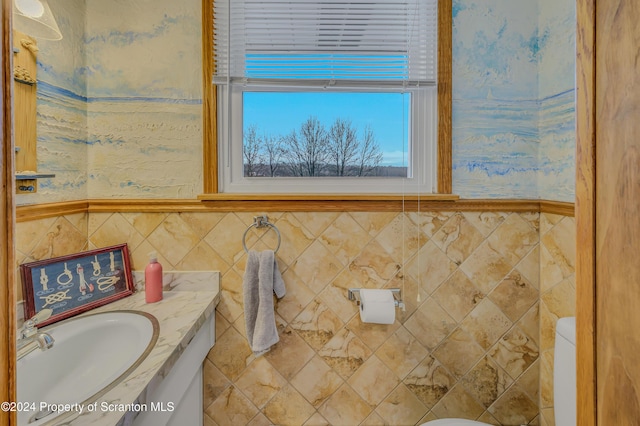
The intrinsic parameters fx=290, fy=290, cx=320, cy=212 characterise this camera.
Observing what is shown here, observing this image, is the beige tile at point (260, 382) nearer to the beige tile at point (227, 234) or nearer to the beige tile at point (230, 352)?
the beige tile at point (230, 352)

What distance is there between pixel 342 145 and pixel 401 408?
1.26 meters

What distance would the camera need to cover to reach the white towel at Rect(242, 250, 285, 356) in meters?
1.22

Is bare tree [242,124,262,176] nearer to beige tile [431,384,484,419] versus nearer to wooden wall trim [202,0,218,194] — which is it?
wooden wall trim [202,0,218,194]

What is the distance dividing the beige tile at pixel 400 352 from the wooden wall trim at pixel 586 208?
2.88 ft

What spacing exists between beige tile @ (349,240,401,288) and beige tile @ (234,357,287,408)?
580 mm

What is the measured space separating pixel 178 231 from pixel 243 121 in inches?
23.3

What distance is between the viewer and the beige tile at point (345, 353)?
4.39 feet

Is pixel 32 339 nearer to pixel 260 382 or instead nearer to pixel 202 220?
pixel 202 220

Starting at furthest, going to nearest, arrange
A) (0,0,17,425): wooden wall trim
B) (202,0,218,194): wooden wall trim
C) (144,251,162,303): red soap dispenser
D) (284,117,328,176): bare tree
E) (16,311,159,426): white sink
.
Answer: (284,117,328,176): bare tree < (202,0,218,194): wooden wall trim < (144,251,162,303): red soap dispenser < (16,311,159,426): white sink < (0,0,17,425): wooden wall trim

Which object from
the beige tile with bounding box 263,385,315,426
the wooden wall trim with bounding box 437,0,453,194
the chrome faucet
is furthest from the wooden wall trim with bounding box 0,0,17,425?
the wooden wall trim with bounding box 437,0,453,194

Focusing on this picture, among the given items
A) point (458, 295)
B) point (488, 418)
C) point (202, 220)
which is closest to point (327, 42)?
point (202, 220)

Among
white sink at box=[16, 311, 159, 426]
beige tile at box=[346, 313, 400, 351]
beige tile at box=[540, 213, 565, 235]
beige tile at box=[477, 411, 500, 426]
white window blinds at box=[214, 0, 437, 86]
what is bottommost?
beige tile at box=[477, 411, 500, 426]

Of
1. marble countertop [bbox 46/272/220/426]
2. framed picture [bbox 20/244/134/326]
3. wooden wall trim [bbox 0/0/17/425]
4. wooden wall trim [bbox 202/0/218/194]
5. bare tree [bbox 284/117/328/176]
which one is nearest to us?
wooden wall trim [bbox 0/0/17/425]

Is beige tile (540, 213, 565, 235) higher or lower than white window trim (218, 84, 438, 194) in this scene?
lower
